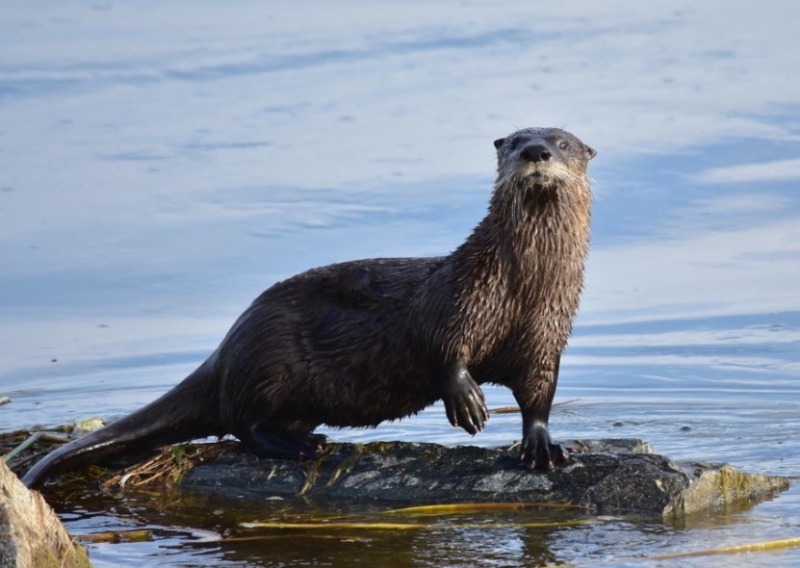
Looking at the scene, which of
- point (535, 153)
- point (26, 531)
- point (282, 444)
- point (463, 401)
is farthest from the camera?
point (282, 444)

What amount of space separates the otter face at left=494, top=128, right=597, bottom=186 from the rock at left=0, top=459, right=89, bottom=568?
2.03 m

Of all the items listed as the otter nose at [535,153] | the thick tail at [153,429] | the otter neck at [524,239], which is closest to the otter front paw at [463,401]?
the otter neck at [524,239]

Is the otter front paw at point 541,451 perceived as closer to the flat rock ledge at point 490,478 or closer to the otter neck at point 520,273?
the flat rock ledge at point 490,478

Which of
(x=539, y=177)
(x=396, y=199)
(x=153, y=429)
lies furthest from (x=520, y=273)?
(x=396, y=199)

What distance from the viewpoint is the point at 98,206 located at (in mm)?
11484

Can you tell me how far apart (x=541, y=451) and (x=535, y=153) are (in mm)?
1002

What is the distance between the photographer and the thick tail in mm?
6875

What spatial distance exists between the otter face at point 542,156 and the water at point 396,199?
67 cm

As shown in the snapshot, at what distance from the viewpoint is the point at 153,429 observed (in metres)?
6.94

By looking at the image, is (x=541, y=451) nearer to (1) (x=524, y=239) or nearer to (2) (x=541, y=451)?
(2) (x=541, y=451)

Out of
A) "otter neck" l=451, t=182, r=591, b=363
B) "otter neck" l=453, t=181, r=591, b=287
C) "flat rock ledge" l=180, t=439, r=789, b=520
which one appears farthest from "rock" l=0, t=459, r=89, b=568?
"otter neck" l=453, t=181, r=591, b=287

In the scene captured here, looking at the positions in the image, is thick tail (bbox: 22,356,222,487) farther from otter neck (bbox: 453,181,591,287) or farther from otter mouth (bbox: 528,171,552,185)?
otter mouth (bbox: 528,171,552,185)

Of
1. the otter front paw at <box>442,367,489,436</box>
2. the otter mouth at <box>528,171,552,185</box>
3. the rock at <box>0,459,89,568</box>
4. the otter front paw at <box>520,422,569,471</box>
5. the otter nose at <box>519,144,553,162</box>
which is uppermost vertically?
the otter nose at <box>519,144,553,162</box>

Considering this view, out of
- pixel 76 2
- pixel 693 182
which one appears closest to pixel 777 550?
pixel 693 182
